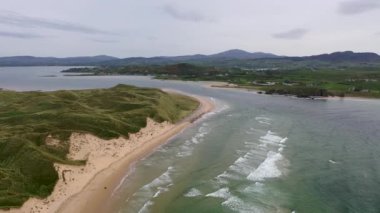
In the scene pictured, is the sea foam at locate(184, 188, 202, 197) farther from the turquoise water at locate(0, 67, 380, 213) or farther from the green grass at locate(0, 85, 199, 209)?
the green grass at locate(0, 85, 199, 209)

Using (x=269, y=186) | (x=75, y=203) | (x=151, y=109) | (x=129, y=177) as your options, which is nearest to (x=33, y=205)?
(x=75, y=203)

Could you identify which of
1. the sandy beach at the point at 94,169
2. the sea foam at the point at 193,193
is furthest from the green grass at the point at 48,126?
the sea foam at the point at 193,193

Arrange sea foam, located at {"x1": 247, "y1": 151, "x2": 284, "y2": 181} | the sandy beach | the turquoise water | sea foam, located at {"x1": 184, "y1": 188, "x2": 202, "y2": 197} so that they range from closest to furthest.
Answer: the sandy beach, the turquoise water, sea foam, located at {"x1": 184, "y1": 188, "x2": 202, "y2": 197}, sea foam, located at {"x1": 247, "y1": 151, "x2": 284, "y2": 181}

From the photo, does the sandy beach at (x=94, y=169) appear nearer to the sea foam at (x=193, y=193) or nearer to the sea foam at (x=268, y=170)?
the sea foam at (x=193, y=193)

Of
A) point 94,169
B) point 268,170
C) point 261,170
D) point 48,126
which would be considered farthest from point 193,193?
point 48,126

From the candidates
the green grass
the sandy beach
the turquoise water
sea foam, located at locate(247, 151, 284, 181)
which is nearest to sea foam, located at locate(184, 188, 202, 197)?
the turquoise water

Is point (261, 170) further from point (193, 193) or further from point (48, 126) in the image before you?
point (48, 126)
